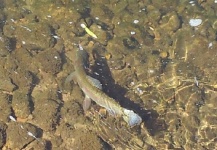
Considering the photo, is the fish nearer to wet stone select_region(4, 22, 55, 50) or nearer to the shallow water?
the shallow water

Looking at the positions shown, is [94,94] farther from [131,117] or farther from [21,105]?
[21,105]

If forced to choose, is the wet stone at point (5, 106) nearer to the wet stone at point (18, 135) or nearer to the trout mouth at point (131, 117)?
the wet stone at point (18, 135)

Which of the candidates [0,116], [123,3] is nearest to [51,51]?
[0,116]

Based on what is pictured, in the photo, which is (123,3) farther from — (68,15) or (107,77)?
(107,77)

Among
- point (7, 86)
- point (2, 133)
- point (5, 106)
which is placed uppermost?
point (7, 86)

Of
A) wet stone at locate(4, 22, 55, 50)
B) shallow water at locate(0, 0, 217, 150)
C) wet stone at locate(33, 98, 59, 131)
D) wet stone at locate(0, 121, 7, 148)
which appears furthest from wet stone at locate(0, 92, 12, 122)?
wet stone at locate(4, 22, 55, 50)

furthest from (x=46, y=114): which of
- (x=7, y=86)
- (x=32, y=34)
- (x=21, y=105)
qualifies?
(x=32, y=34)
